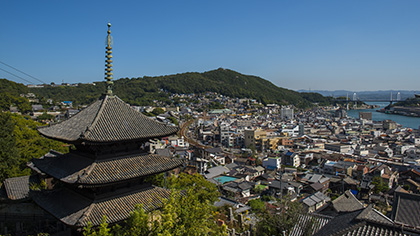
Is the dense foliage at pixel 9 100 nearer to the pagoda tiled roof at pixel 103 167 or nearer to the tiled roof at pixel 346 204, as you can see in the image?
the pagoda tiled roof at pixel 103 167

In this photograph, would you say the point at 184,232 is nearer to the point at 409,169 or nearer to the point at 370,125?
the point at 409,169

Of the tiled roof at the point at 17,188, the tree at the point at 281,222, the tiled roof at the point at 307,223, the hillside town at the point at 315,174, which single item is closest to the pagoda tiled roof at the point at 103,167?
the hillside town at the point at 315,174

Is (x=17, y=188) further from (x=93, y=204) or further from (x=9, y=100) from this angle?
(x=9, y=100)

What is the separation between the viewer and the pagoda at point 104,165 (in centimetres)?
766

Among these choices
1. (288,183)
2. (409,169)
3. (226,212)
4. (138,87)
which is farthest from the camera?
(138,87)

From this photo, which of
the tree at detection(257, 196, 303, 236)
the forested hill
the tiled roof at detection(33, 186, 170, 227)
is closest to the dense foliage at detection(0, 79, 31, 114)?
the forested hill

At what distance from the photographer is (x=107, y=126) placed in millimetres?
8344

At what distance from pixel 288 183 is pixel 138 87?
11528 centimetres

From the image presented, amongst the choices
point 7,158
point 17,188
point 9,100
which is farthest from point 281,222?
point 9,100

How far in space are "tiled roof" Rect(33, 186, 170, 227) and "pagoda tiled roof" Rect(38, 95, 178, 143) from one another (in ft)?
5.61

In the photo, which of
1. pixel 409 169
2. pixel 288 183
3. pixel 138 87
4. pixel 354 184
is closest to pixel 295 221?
pixel 288 183

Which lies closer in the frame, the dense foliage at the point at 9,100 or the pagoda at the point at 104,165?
the pagoda at the point at 104,165

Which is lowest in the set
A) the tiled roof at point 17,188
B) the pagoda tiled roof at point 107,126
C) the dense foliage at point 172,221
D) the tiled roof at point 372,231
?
the tiled roof at point 17,188

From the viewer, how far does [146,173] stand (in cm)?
848
